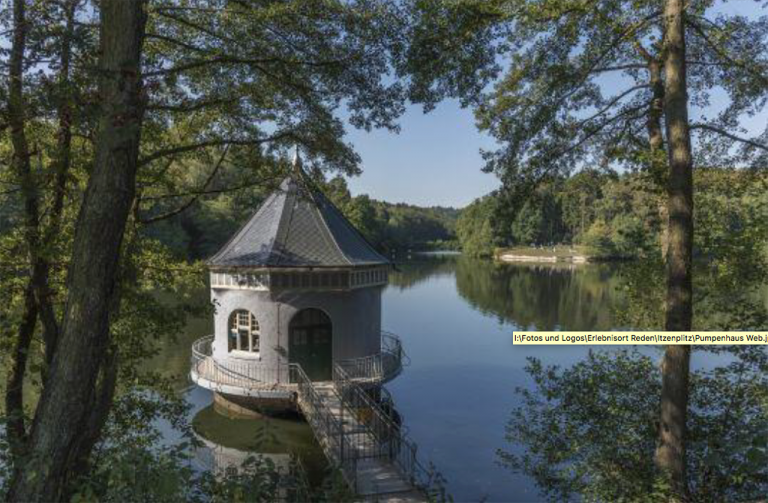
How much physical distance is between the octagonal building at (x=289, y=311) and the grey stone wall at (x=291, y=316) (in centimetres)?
3

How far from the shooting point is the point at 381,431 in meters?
12.9

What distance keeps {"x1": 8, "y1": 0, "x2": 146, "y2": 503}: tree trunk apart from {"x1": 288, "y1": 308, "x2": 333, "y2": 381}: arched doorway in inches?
442

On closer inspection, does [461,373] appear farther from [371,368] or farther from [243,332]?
[243,332]

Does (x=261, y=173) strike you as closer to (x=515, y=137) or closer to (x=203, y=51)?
(x=203, y=51)

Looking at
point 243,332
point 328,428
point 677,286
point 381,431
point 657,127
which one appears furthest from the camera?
point 243,332

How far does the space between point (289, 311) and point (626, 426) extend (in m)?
10.2

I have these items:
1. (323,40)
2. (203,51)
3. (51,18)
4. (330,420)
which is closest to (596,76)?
(323,40)

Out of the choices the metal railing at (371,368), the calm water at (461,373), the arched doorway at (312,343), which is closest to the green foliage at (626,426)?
the calm water at (461,373)

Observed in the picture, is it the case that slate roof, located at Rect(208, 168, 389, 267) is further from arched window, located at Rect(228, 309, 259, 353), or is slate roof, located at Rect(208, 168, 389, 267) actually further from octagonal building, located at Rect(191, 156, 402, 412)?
arched window, located at Rect(228, 309, 259, 353)

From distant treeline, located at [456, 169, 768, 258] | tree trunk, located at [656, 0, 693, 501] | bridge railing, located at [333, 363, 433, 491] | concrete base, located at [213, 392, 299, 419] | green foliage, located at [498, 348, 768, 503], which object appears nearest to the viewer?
tree trunk, located at [656, 0, 693, 501]

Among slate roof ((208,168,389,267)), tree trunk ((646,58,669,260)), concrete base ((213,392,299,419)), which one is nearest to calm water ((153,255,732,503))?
concrete base ((213,392,299,419))

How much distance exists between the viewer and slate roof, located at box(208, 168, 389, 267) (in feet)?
51.5

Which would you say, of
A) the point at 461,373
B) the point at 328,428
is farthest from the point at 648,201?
the point at 461,373

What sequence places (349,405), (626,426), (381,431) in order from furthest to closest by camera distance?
(349,405)
(381,431)
(626,426)
